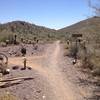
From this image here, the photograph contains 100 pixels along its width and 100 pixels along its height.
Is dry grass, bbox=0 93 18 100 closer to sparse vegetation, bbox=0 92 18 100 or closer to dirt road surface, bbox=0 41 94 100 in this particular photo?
sparse vegetation, bbox=0 92 18 100

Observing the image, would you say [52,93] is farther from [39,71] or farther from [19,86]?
[39,71]

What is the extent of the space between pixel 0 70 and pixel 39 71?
247 centimetres

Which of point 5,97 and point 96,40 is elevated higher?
point 96,40

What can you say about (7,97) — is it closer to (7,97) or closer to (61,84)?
(7,97)

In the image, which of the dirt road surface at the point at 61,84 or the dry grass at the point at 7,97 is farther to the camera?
the dirt road surface at the point at 61,84

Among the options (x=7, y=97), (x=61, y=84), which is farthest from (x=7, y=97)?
(x=61, y=84)

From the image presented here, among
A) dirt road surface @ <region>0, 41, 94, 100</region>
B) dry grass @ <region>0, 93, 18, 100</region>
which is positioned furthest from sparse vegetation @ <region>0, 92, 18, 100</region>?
dirt road surface @ <region>0, 41, 94, 100</region>

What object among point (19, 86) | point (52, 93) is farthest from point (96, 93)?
point (19, 86)

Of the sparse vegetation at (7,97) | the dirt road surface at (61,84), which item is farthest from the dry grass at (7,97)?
the dirt road surface at (61,84)

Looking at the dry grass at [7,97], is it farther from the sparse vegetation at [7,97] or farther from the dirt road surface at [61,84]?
the dirt road surface at [61,84]

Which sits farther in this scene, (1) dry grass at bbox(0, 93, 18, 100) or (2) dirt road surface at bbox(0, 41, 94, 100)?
(2) dirt road surface at bbox(0, 41, 94, 100)

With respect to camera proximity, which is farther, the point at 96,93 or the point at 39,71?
the point at 39,71

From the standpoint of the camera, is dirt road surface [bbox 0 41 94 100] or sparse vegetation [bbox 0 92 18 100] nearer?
sparse vegetation [bbox 0 92 18 100]

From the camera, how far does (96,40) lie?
19906mm
